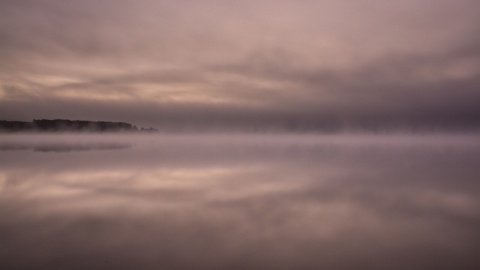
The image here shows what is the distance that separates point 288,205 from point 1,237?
8.45 m

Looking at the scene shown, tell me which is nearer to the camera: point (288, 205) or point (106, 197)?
point (288, 205)

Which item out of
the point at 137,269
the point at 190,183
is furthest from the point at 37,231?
the point at 190,183

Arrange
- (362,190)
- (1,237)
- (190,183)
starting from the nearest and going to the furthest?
(1,237) < (362,190) < (190,183)

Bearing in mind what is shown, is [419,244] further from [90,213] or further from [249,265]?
[90,213]

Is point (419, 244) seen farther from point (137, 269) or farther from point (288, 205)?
point (137, 269)

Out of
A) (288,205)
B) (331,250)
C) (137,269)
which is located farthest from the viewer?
(288,205)

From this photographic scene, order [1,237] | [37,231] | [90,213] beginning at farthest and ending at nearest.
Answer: [90,213] < [37,231] < [1,237]

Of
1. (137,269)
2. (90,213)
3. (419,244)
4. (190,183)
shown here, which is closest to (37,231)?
(90,213)

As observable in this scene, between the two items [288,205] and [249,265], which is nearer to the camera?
[249,265]

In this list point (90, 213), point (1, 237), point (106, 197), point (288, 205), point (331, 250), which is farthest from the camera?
point (106, 197)

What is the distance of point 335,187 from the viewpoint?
15.1m

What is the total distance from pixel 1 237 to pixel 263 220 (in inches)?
267

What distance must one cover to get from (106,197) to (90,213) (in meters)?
2.58

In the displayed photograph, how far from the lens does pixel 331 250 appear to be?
683 centimetres
